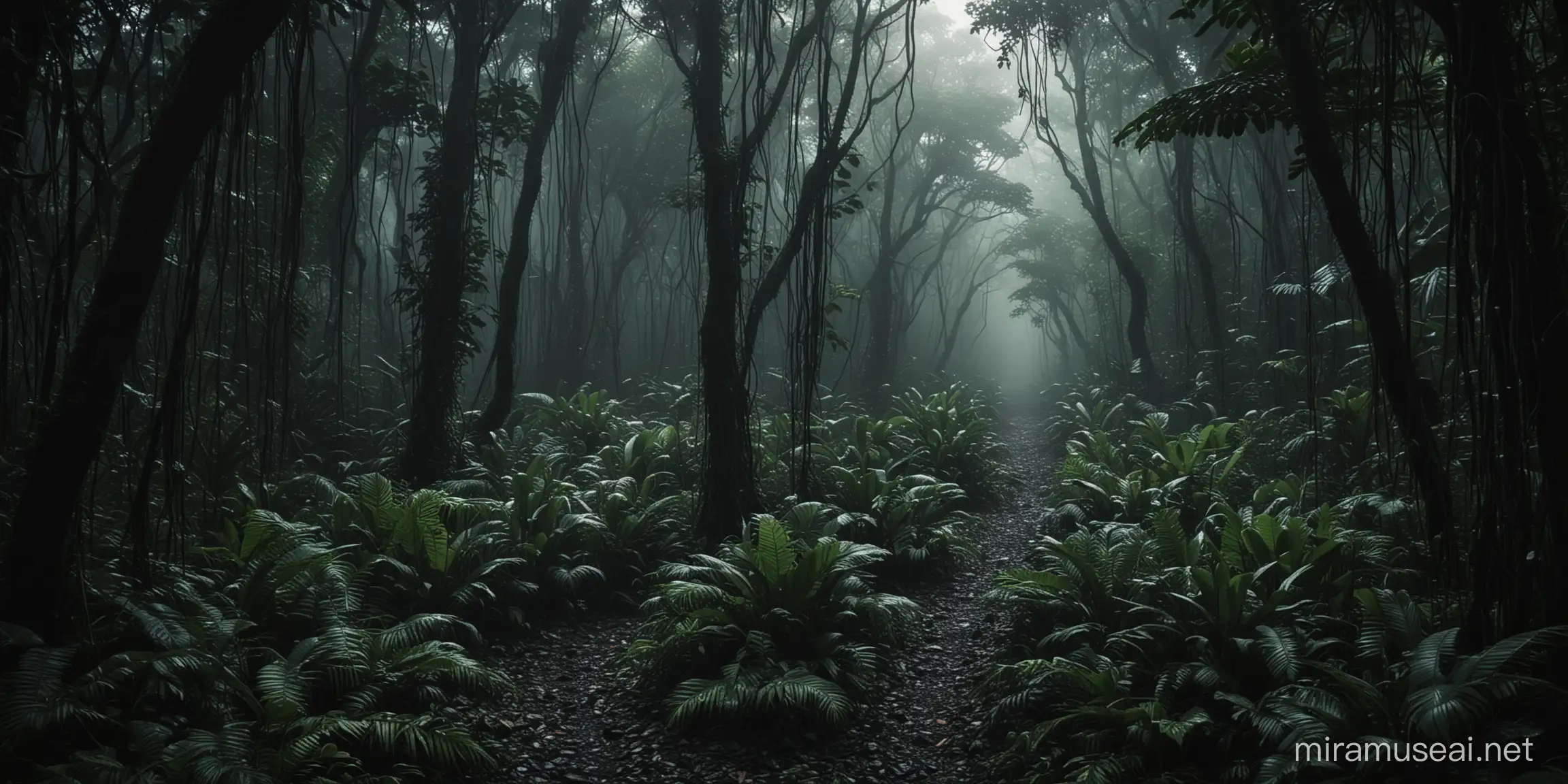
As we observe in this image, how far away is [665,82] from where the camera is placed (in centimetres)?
1995

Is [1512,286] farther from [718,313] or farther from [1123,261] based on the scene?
[1123,261]

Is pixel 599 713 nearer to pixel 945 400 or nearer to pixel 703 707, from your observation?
pixel 703 707

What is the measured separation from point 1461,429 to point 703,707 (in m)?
5.52

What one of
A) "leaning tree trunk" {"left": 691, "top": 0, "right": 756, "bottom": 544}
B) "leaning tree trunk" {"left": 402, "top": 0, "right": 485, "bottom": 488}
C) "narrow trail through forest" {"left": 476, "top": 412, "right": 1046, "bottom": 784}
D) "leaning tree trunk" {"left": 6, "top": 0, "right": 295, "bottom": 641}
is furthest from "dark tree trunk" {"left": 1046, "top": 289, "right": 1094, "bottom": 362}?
"leaning tree trunk" {"left": 6, "top": 0, "right": 295, "bottom": 641}

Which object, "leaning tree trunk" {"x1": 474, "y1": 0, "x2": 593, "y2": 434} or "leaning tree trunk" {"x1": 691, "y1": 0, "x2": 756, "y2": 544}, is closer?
"leaning tree trunk" {"x1": 691, "y1": 0, "x2": 756, "y2": 544}

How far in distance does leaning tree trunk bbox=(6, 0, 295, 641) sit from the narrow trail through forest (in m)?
1.87

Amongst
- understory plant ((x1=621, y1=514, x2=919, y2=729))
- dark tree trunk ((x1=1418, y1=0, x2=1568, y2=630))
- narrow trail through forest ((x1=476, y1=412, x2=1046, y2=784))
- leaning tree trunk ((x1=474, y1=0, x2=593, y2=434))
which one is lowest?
narrow trail through forest ((x1=476, y1=412, x2=1046, y2=784))

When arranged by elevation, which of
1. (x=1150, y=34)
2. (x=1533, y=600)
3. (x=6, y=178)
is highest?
(x=1150, y=34)

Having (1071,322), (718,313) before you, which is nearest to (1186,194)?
(718,313)

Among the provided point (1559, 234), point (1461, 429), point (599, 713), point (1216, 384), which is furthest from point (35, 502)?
point (1216, 384)

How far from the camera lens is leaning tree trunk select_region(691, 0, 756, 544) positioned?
19.3ft

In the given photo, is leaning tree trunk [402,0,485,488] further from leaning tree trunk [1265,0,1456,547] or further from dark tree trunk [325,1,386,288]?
leaning tree trunk [1265,0,1456,547]

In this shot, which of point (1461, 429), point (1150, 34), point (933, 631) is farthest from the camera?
point (1150, 34)

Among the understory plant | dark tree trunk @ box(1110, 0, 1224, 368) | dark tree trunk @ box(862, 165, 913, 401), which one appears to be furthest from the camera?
dark tree trunk @ box(862, 165, 913, 401)
